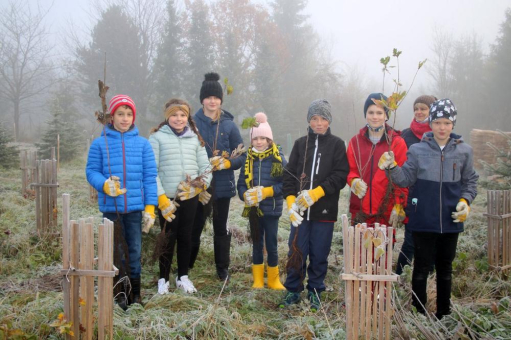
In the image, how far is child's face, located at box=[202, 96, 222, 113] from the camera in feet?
14.7

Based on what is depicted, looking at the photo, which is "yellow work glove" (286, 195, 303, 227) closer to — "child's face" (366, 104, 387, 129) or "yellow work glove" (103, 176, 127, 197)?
"child's face" (366, 104, 387, 129)

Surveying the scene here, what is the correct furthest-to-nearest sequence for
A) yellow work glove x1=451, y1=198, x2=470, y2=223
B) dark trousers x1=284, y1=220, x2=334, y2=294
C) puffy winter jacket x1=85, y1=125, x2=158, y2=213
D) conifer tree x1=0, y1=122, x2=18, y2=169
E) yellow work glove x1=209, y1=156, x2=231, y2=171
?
conifer tree x1=0, y1=122, x2=18, y2=169 → yellow work glove x1=209, y1=156, x2=231, y2=171 → dark trousers x1=284, y1=220, x2=334, y2=294 → puffy winter jacket x1=85, y1=125, x2=158, y2=213 → yellow work glove x1=451, y1=198, x2=470, y2=223

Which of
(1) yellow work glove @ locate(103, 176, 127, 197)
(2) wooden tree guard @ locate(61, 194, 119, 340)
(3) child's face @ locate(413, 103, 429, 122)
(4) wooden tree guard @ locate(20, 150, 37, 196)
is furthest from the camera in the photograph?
(4) wooden tree guard @ locate(20, 150, 37, 196)

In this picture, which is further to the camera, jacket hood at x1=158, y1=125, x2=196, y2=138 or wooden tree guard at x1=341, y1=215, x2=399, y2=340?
jacket hood at x1=158, y1=125, x2=196, y2=138

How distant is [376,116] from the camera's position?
3.71 metres

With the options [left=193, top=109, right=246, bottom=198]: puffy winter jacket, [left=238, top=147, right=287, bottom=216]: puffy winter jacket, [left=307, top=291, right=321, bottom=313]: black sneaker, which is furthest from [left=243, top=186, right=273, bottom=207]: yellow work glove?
[left=307, top=291, right=321, bottom=313]: black sneaker

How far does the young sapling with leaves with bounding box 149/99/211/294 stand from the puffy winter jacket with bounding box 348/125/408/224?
140 cm

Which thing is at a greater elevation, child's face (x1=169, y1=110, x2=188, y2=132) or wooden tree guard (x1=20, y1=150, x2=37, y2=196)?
child's face (x1=169, y1=110, x2=188, y2=132)

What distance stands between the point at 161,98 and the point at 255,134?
21.8 meters

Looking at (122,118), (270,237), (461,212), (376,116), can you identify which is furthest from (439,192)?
(122,118)

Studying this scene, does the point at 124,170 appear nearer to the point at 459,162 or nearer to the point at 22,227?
the point at 459,162

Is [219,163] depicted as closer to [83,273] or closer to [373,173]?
[373,173]

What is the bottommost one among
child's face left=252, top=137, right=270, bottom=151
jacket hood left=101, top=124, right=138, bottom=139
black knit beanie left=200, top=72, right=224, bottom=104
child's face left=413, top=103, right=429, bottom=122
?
child's face left=252, top=137, right=270, bottom=151

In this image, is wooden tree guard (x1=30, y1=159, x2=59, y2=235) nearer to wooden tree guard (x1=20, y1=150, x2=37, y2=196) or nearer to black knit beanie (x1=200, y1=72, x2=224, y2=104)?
black knit beanie (x1=200, y1=72, x2=224, y2=104)
